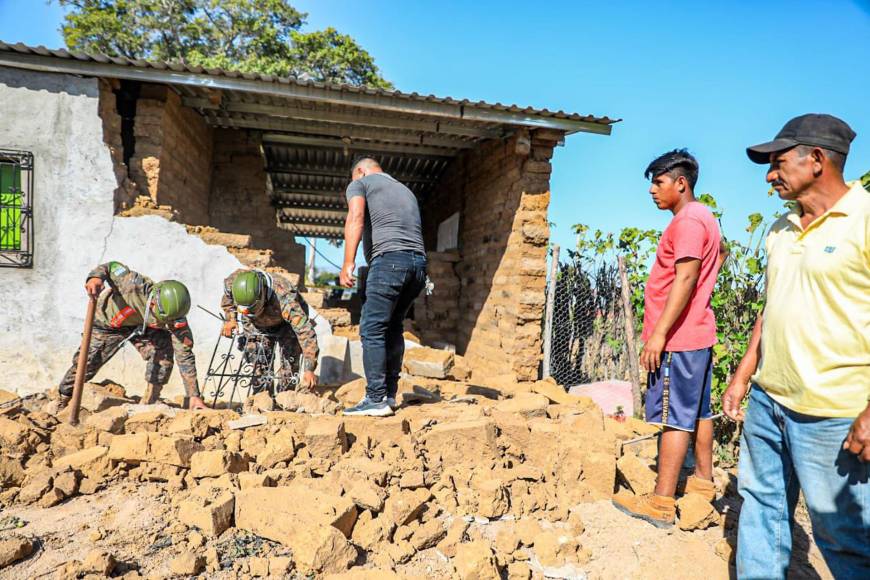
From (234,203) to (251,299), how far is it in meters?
4.93

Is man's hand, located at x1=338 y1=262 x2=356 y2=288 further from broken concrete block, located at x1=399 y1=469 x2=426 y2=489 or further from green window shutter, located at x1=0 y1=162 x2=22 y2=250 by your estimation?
green window shutter, located at x1=0 y1=162 x2=22 y2=250

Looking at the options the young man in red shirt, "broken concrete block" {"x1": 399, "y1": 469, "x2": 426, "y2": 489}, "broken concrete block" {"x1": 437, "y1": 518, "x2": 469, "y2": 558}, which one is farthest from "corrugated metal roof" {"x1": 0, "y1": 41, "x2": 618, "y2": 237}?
"broken concrete block" {"x1": 437, "y1": 518, "x2": 469, "y2": 558}

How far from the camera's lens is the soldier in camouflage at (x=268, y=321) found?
4.16 metres

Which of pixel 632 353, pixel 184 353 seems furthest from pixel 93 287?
pixel 632 353

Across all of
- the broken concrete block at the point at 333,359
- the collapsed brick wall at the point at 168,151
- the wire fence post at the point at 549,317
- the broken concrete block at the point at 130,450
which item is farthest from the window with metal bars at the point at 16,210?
the wire fence post at the point at 549,317

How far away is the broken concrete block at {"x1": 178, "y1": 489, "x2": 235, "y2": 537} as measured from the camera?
2340 millimetres

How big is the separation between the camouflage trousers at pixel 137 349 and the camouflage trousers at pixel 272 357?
0.52 metres

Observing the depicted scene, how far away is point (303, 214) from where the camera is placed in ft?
44.9

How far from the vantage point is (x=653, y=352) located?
2.54 meters

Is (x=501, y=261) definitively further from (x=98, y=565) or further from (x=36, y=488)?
(x=98, y=565)

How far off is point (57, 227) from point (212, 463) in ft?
12.8

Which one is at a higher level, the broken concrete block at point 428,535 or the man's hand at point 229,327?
the man's hand at point 229,327

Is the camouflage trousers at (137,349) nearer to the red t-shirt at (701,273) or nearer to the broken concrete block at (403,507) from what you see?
the broken concrete block at (403,507)

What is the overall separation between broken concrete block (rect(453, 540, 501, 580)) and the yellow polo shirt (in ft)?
4.25
